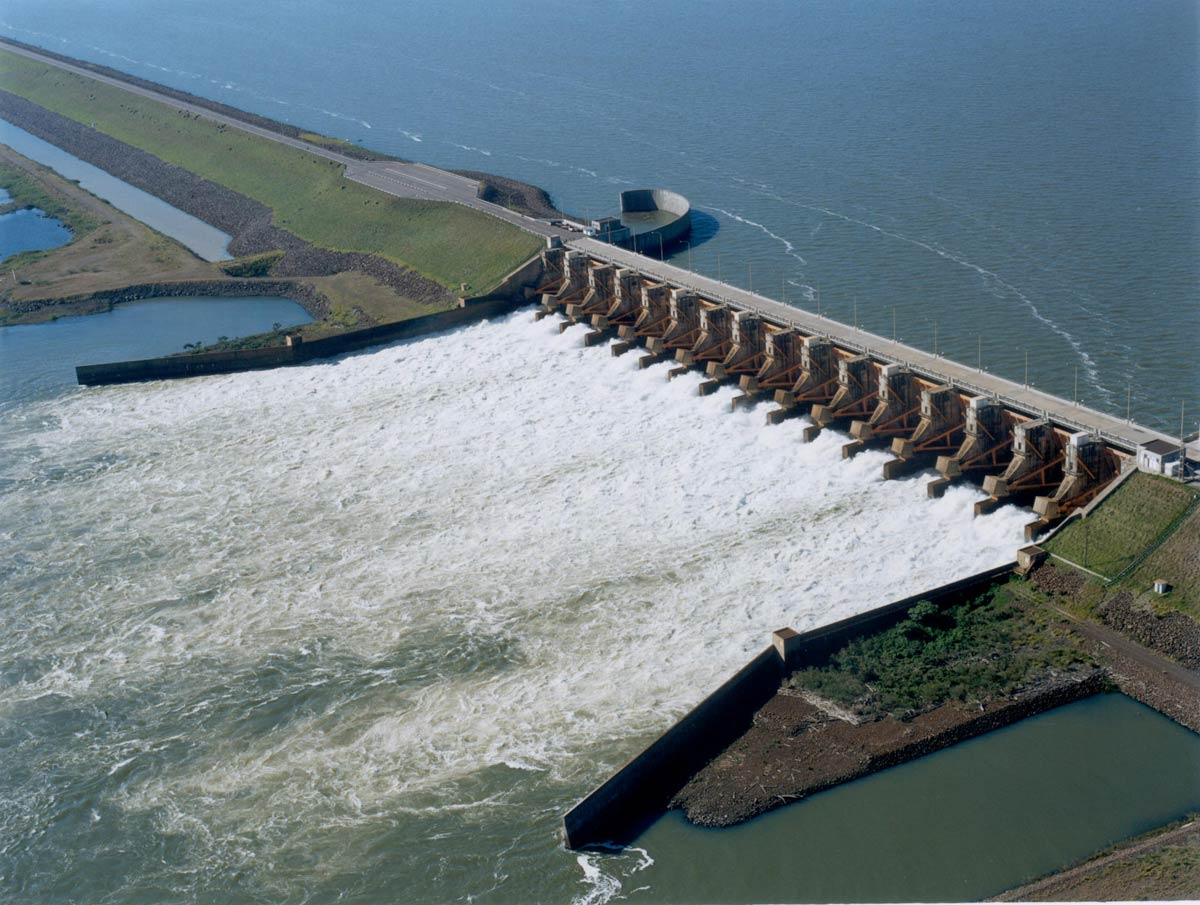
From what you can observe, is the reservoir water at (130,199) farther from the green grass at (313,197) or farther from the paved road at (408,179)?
the paved road at (408,179)

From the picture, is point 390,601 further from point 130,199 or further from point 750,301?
point 130,199

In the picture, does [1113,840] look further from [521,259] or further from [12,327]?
[12,327]

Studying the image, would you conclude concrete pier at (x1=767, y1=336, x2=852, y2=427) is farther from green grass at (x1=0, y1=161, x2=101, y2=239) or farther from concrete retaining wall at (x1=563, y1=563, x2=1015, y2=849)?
green grass at (x1=0, y1=161, x2=101, y2=239)

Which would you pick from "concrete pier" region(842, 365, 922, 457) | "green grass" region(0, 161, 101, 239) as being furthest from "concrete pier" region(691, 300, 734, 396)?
"green grass" region(0, 161, 101, 239)

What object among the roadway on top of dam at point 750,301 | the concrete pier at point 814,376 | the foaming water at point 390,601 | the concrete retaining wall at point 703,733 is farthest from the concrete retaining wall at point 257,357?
the concrete retaining wall at point 703,733

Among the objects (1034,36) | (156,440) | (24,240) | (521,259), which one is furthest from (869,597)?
(1034,36)

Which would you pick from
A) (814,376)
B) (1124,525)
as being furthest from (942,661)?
(814,376)
